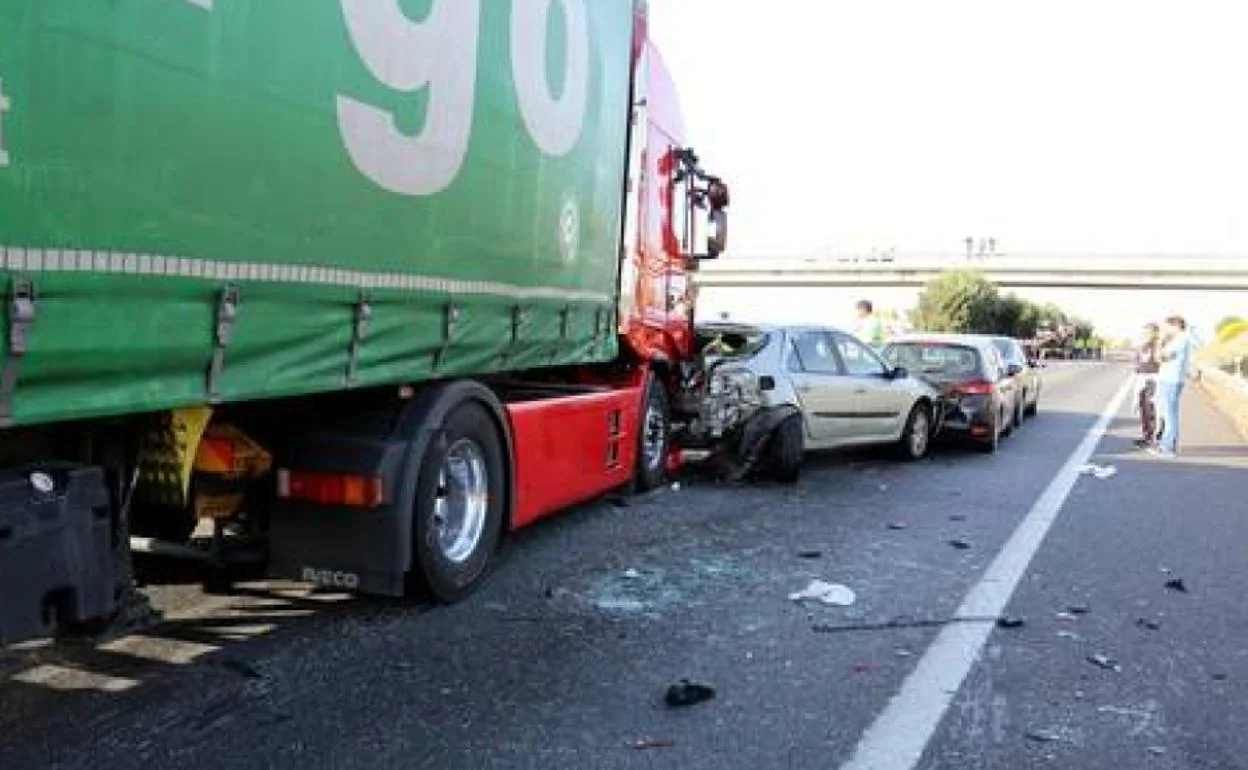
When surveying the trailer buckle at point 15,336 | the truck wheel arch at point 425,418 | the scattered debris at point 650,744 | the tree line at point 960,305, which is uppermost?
the tree line at point 960,305

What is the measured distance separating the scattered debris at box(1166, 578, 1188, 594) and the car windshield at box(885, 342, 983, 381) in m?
7.38

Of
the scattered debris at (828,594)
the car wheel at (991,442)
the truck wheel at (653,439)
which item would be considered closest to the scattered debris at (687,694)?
the scattered debris at (828,594)

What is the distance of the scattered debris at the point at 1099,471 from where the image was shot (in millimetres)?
12523

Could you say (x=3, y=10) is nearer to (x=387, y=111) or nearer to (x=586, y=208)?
(x=387, y=111)

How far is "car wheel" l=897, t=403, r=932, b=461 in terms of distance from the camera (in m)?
13.3

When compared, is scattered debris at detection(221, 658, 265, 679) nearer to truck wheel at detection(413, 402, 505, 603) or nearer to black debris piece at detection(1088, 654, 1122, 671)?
truck wheel at detection(413, 402, 505, 603)

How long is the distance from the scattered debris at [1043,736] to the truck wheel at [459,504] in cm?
286

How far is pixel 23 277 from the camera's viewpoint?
130 inches

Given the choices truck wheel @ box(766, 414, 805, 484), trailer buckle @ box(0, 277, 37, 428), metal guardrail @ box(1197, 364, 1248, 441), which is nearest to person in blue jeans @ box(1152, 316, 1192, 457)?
metal guardrail @ box(1197, 364, 1248, 441)

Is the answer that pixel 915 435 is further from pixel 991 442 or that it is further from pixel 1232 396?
pixel 1232 396

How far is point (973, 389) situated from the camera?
1440 cm

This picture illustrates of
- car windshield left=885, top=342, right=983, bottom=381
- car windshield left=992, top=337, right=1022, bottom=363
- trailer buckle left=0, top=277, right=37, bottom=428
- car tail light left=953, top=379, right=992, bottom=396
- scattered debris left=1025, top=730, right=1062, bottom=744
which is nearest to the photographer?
trailer buckle left=0, top=277, right=37, bottom=428

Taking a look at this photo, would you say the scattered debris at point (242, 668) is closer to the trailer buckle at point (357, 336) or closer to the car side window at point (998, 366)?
the trailer buckle at point (357, 336)

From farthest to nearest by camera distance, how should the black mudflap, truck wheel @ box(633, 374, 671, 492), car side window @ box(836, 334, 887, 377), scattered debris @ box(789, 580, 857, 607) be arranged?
car side window @ box(836, 334, 887, 377)
truck wheel @ box(633, 374, 671, 492)
scattered debris @ box(789, 580, 857, 607)
the black mudflap
